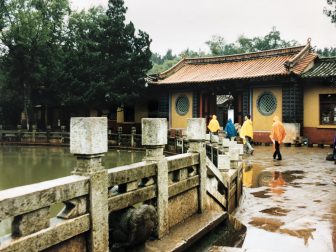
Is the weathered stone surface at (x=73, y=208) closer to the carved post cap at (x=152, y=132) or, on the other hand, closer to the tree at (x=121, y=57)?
the carved post cap at (x=152, y=132)

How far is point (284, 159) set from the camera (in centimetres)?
1544

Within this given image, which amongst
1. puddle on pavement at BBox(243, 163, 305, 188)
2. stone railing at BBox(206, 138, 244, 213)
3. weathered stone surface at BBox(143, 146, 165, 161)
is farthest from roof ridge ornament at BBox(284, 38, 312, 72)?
weathered stone surface at BBox(143, 146, 165, 161)

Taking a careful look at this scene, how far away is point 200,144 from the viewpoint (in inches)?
270

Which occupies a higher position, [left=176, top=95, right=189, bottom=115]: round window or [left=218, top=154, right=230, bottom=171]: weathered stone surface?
[left=176, top=95, right=189, bottom=115]: round window

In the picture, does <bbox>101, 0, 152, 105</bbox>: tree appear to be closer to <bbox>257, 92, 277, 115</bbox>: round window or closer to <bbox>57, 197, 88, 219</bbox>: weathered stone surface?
<bbox>257, 92, 277, 115</bbox>: round window

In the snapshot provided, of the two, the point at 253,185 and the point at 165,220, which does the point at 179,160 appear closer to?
the point at 165,220

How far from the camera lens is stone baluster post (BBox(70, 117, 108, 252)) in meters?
4.03

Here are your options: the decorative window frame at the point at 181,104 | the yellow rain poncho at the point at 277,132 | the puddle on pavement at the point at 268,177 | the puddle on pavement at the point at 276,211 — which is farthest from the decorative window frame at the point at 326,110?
the puddle on pavement at the point at 276,211

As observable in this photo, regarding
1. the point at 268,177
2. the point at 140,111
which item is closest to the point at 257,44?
the point at 140,111

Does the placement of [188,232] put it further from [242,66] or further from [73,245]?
[242,66]

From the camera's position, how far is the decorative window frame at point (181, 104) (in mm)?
25755

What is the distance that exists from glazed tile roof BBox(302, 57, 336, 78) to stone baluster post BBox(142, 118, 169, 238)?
16213mm

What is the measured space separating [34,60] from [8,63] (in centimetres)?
184

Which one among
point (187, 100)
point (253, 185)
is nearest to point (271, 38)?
point (187, 100)
